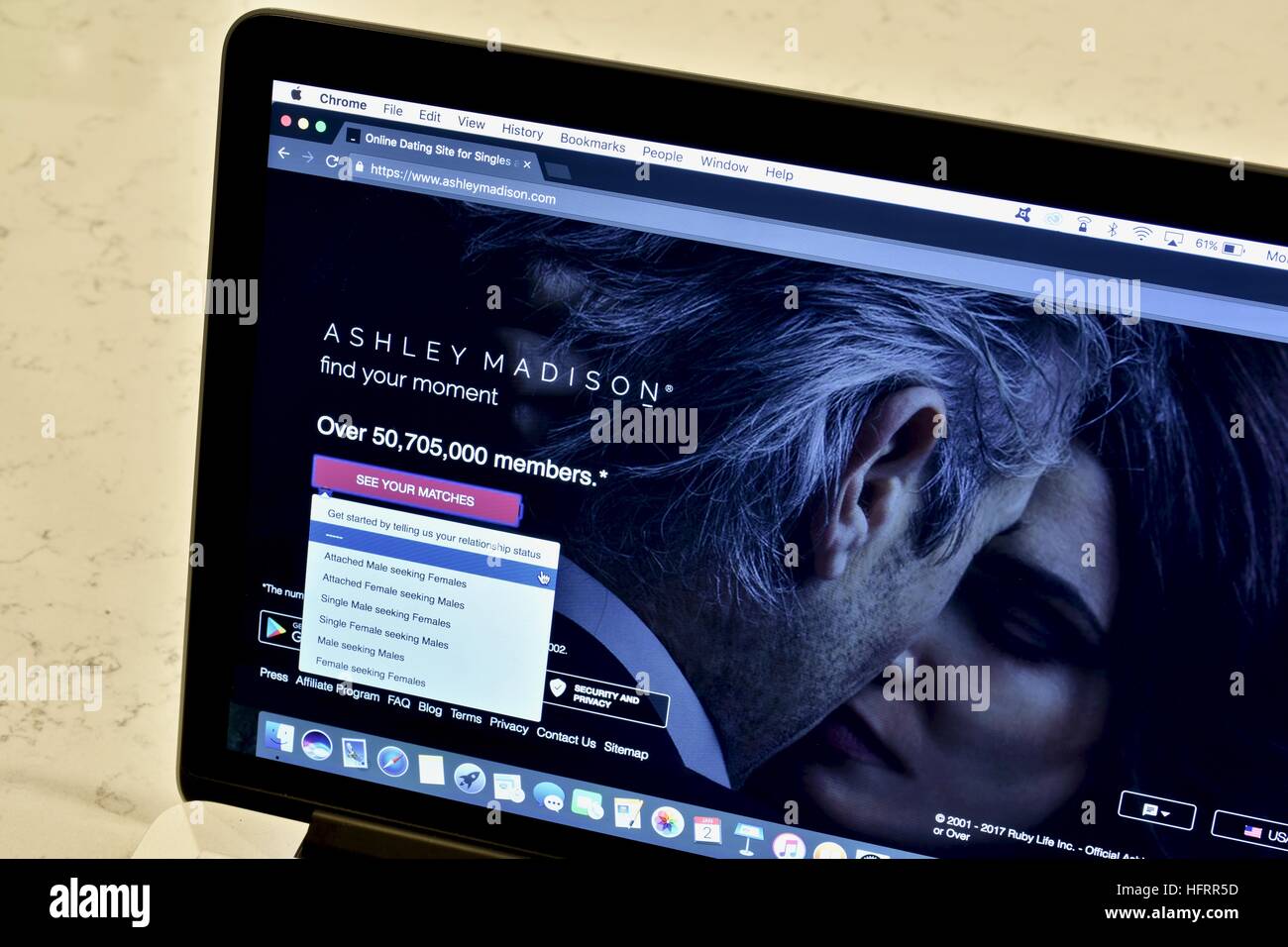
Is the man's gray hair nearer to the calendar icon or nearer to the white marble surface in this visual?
the calendar icon

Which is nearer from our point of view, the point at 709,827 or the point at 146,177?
the point at 709,827

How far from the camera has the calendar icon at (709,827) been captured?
1.94ft

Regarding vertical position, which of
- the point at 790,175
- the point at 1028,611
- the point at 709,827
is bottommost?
the point at 709,827

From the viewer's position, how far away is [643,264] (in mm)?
548

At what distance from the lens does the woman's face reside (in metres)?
0.54

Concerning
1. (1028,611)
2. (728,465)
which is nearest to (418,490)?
(728,465)

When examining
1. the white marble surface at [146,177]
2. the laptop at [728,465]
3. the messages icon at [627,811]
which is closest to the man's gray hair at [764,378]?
the laptop at [728,465]

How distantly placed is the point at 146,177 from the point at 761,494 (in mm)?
502

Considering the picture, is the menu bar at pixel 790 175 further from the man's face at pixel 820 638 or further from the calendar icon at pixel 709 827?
the calendar icon at pixel 709 827

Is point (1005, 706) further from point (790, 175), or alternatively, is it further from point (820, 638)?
point (790, 175)

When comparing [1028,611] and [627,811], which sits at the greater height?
[1028,611]

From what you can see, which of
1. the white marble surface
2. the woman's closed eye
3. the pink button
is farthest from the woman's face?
the white marble surface

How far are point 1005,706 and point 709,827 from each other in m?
0.15

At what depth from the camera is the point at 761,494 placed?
559mm
